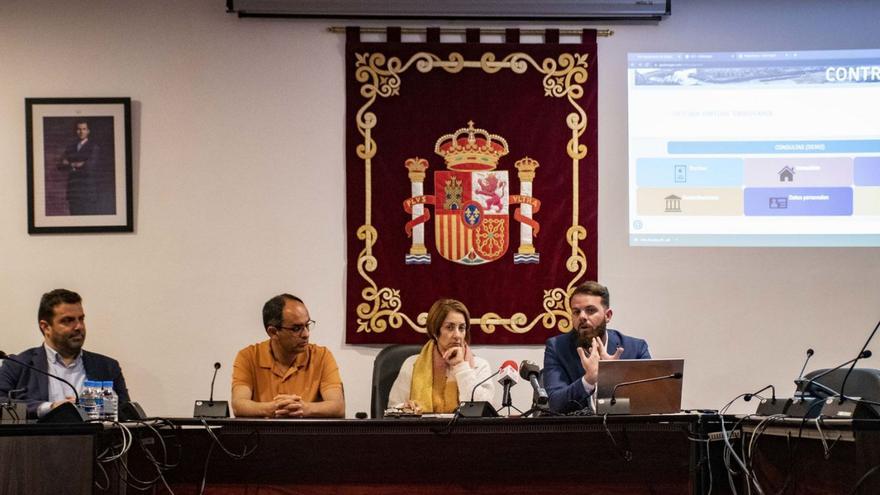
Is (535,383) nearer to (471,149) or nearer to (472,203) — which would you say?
(472,203)

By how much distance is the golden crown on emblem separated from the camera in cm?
525

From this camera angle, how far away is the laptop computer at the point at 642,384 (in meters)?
3.56

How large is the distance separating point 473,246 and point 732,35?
5.84ft

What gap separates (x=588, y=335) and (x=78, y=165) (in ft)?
9.02

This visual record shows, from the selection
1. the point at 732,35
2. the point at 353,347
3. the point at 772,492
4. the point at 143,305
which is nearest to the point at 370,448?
the point at 772,492

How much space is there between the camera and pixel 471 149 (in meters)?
5.25

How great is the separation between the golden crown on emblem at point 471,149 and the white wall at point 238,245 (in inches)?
20.9

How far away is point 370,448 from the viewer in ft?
11.4

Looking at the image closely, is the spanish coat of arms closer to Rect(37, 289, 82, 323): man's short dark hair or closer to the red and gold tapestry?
the red and gold tapestry

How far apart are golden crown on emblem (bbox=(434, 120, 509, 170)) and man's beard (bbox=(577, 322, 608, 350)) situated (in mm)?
1202

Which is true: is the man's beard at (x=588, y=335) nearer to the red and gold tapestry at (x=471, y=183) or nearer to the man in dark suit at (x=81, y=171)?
the red and gold tapestry at (x=471, y=183)

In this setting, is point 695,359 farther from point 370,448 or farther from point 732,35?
point 370,448

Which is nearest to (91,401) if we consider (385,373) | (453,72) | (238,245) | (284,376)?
(284,376)

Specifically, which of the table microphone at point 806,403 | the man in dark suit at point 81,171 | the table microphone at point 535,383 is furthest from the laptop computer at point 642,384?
the man in dark suit at point 81,171
